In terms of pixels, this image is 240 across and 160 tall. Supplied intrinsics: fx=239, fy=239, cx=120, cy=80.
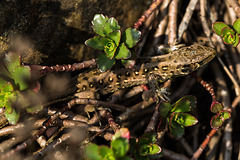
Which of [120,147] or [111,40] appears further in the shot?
[111,40]

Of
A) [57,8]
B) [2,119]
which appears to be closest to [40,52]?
[57,8]

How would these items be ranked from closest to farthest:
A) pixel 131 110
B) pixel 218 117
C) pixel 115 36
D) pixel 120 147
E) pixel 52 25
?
pixel 120 147 < pixel 115 36 < pixel 218 117 < pixel 52 25 < pixel 131 110

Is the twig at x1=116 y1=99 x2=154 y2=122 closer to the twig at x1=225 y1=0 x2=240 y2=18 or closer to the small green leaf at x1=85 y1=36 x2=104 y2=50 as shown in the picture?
the small green leaf at x1=85 y1=36 x2=104 y2=50

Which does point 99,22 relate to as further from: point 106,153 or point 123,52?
point 106,153

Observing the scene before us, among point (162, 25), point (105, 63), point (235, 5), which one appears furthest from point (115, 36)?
point (235, 5)

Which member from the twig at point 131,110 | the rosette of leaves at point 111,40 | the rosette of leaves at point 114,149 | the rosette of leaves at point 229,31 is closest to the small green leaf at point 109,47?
the rosette of leaves at point 111,40

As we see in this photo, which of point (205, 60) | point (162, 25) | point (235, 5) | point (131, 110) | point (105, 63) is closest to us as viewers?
point (105, 63)

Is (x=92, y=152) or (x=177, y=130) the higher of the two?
(x=92, y=152)

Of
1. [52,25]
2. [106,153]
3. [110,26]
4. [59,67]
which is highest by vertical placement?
[52,25]
